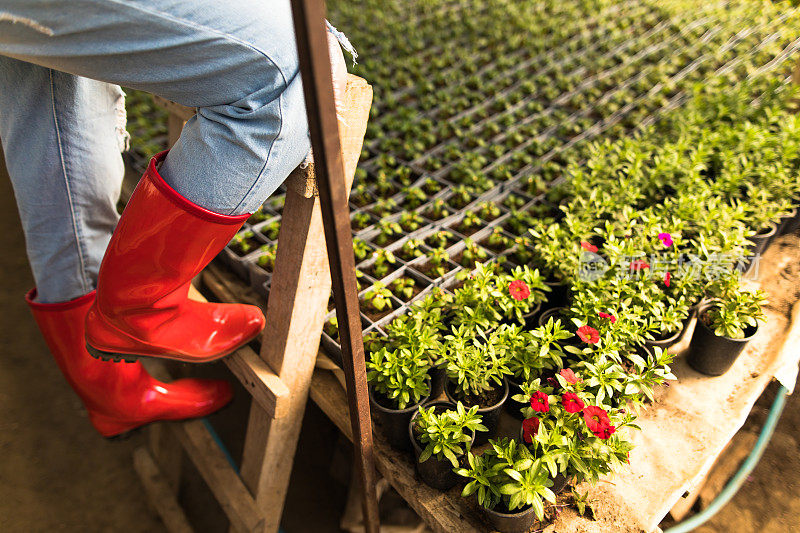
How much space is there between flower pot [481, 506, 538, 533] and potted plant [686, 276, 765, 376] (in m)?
0.91

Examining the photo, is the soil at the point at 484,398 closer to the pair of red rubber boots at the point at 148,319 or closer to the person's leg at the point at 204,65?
the pair of red rubber boots at the point at 148,319

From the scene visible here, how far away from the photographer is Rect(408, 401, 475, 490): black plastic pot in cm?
139

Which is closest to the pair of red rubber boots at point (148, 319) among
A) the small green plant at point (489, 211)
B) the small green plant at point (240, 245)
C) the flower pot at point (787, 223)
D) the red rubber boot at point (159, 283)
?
the red rubber boot at point (159, 283)

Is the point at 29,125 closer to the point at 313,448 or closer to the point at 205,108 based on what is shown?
the point at 205,108

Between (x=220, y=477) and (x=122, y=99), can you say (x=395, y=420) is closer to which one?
(x=220, y=477)

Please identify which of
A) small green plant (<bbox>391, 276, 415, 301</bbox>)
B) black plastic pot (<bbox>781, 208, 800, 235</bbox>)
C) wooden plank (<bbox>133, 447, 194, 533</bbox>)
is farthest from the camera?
black plastic pot (<bbox>781, 208, 800, 235</bbox>)

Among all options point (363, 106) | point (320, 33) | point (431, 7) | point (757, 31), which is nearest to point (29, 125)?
point (363, 106)

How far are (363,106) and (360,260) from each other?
104cm

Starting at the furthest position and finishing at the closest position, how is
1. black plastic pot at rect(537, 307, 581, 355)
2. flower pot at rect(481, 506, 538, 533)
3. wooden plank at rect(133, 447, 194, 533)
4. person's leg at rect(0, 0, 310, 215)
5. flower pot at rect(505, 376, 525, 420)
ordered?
wooden plank at rect(133, 447, 194, 533) < black plastic pot at rect(537, 307, 581, 355) < flower pot at rect(505, 376, 525, 420) < flower pot at rect(481, 506, 538, 533) < person's leg at rect(0, 0, 310, 215)

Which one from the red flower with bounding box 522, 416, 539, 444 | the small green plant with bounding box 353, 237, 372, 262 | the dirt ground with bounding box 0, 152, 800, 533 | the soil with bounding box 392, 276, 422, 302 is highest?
the small green plant with bounding box 353, 237, 372, 262

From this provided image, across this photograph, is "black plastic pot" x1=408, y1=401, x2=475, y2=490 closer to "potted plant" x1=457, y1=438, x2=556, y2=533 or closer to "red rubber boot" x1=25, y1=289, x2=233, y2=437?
"potted plant" x1=457, y1=438, x2=556, y2=533

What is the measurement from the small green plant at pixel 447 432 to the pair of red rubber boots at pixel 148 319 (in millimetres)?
662

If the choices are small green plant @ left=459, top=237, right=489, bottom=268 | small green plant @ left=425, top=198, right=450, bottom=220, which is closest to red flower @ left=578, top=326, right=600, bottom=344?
small green plant @ left=459, top=237, right=489, bottom=268

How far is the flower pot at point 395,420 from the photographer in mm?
1501
